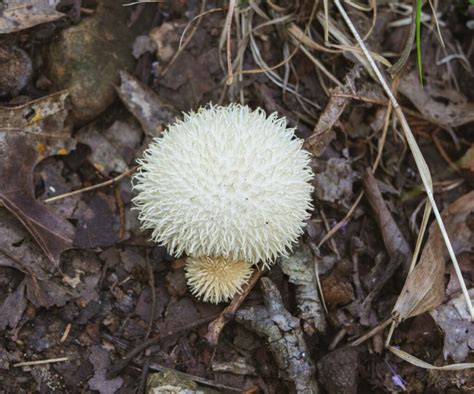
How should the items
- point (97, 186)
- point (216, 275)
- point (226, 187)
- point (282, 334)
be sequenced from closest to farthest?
1. point (226, 187)
2. point (216, 275)
3. point (282, 334)
4. point (97, 186)

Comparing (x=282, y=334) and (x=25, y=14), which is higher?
(x=25, y=14)

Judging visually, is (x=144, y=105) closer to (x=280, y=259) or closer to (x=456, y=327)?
(x=280, y=259)

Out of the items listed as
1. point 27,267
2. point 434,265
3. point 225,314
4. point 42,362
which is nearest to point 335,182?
point 434,265

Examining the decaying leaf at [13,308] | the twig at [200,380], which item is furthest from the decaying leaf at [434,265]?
the decaying leaf at [13,308]

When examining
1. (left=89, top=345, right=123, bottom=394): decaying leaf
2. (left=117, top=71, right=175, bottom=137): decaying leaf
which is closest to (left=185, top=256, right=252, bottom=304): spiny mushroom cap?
(left=89, top=345, right=123, bottom=394): decaying leaf

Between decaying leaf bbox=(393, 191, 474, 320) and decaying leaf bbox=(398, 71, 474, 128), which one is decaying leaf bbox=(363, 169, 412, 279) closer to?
decaying leaf bbox=(393, 191, 474, 320)

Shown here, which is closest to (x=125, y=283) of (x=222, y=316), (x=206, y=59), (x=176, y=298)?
(x=176, y=298)

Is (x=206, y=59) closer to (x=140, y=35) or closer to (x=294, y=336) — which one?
(x=140, y=35)
